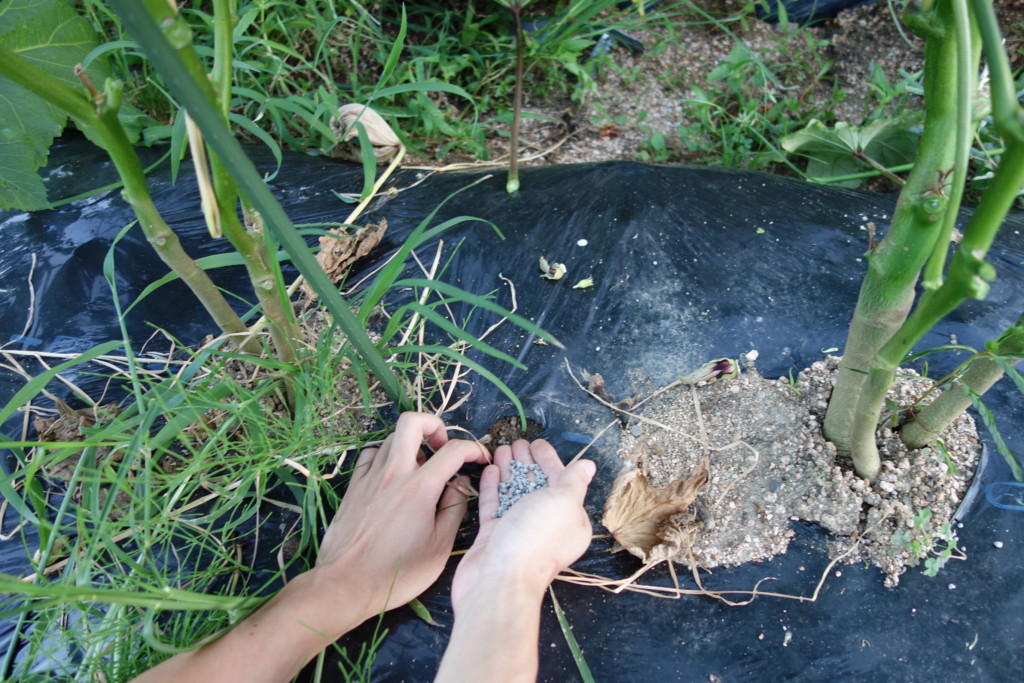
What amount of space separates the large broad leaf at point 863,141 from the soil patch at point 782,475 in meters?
0.72

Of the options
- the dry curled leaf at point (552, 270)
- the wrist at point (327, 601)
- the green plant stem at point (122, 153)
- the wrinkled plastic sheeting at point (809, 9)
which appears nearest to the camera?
the green plant stem at point (122, 153)

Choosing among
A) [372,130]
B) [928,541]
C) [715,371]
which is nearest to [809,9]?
[372,130]

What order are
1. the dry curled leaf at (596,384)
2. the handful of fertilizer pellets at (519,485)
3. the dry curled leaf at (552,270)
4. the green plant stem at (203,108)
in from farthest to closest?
the dry curled leaf at (552,270) < the dry curled leaf at (596,384) < the handful of fertilizer pellets at (519,485) < the green plant stem at (203,108)

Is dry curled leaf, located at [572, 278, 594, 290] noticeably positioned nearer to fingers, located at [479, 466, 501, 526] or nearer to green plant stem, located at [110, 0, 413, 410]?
fingers, located at [479, 466, 501, 526]

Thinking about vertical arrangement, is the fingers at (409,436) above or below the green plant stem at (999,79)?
below

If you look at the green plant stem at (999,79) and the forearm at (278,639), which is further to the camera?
the forearm at (278,639)

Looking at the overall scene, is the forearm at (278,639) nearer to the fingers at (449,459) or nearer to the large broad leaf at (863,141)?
the fingers at (449,459)

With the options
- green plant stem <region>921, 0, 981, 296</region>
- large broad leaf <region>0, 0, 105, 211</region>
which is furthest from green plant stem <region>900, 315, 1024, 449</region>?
large broad leaf <region>0, 0, 105, 211</region>

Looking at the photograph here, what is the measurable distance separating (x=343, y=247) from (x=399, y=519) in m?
0.58

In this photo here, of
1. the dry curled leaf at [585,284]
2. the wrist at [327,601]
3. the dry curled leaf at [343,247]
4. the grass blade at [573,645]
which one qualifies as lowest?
the grass blade at [573,645]

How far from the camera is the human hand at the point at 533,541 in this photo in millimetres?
914

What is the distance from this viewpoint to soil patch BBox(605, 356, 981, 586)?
0.94 meters

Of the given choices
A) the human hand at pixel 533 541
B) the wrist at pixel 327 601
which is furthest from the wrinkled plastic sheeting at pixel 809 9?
the wrist at pixel 327 601

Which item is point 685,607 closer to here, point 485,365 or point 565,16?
point 485,365
